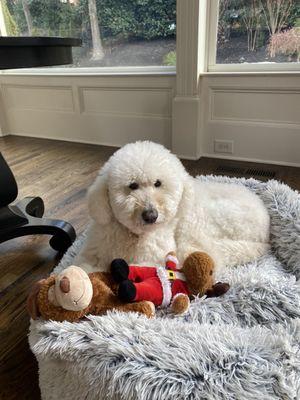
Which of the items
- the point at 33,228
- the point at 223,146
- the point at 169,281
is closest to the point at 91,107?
the point at 223,146

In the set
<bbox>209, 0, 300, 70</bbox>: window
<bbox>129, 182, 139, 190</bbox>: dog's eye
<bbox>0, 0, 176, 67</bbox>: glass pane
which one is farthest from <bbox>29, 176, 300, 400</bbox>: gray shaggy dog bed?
<bbox>0, 0, 176, 67</bbox>: glass pane

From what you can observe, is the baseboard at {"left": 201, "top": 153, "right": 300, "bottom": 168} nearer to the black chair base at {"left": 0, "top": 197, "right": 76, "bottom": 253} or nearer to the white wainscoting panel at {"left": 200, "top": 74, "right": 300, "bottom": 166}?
the white wainscoting panel at {"left": 200, "top": 74, "right": 300, "bottom": 166}

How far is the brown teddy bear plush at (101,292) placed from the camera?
718mm

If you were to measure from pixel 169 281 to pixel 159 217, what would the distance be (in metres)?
0.18

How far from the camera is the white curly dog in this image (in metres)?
0.86

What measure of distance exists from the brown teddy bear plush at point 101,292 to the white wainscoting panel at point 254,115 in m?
1.74

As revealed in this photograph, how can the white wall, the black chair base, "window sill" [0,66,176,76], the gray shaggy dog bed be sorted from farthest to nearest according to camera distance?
"window sill" [0,66,176,76] < the white wall < the black chair base < the gray shaggy dog bed

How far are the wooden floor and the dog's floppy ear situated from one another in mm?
435

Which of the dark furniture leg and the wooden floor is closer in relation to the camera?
the wooden floor

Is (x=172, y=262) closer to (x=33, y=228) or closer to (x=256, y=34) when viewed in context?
(x=33, y=228)

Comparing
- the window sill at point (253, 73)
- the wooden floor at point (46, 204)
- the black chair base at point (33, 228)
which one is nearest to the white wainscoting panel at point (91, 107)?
the wooden floor at point (46, 204)

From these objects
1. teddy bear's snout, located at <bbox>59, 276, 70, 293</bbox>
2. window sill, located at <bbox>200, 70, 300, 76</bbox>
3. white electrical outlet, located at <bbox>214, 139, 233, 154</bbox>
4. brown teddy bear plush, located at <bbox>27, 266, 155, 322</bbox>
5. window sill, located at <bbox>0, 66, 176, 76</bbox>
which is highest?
window sill, located at <bbox>200, 70, 300, 76</bbox>

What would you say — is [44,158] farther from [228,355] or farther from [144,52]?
[228,355]

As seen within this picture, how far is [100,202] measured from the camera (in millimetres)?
889
